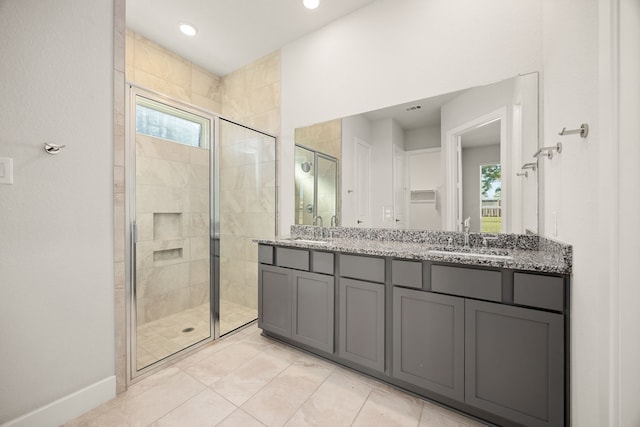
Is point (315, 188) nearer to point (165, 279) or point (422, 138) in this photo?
point (422, 138)

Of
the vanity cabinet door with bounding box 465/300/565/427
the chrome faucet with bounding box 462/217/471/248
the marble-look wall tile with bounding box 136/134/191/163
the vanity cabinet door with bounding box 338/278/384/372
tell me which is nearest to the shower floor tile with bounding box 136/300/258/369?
the vanity cabinet door with bounding box 338/278/384/372

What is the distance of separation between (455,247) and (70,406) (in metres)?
2.51

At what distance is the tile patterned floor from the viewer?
56.6 inches

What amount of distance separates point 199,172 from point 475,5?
2.59 metres

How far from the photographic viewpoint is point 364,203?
7.66ft

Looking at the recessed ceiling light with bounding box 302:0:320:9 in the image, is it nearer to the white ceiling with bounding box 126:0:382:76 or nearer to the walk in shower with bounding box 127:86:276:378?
the white ceiling with bounding box 126:0:382:76

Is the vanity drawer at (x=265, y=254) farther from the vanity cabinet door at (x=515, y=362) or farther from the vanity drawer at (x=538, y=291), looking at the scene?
the vanity drawer at (x=538, y=291)

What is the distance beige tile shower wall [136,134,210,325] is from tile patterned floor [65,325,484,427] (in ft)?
2.42

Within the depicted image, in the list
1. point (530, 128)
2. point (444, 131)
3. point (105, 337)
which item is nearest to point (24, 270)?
point (105, 337)

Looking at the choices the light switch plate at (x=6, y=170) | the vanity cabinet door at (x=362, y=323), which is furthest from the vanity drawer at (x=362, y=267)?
the light switch plate at (x=6, y=170)

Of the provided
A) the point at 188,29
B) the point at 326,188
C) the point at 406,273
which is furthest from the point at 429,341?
the point at 188,29

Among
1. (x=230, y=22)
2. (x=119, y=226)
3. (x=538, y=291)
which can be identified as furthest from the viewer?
(x=230, y=22)

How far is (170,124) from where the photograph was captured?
233 cm

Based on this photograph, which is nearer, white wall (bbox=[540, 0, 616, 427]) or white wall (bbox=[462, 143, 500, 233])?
white wall (bbox=[540, 0, 616, 427])
